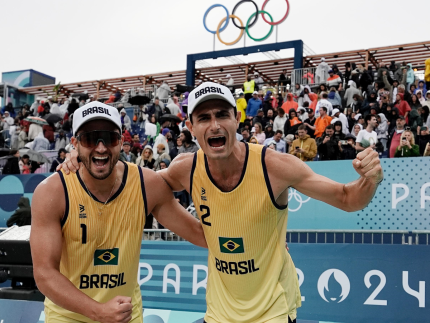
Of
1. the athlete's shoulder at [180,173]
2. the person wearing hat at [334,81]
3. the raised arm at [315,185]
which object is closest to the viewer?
the raised arm at [315,185]

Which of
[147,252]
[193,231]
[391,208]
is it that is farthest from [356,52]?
[193,231]

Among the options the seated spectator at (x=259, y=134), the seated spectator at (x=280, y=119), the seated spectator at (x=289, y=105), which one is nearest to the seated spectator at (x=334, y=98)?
the seated spectator at (x=289, y=105)

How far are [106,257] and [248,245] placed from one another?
984mm

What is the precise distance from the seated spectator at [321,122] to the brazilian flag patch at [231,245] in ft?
34.5

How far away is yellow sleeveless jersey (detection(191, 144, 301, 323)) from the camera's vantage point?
3.45 m

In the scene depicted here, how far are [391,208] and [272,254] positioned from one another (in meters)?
6.14

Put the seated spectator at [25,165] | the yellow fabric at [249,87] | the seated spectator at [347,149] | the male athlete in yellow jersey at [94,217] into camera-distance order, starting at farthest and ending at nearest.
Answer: the yellow fabric at [249,87]
the seated spectator at [25,165]
the seated spectator at [347,149]
the male athlete in yellow jersey at [94,217]

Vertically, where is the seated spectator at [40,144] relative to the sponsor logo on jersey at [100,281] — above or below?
above

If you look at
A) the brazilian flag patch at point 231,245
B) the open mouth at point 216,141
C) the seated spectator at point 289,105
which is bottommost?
the brazilian flag patch at point 231,245

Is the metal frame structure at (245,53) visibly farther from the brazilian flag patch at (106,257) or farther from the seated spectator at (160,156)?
the brazilian flag patch at (106,257)

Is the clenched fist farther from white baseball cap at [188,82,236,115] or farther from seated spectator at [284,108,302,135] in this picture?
seated spectator at [284,108,302,135]

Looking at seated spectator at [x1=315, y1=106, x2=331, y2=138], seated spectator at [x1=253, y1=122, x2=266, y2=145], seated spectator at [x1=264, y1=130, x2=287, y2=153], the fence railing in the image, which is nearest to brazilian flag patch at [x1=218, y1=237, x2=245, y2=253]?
the fence railing

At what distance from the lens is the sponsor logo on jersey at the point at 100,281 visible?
11.3 feet

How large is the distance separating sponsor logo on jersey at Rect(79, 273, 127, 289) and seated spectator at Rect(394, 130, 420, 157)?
843 centimetres
